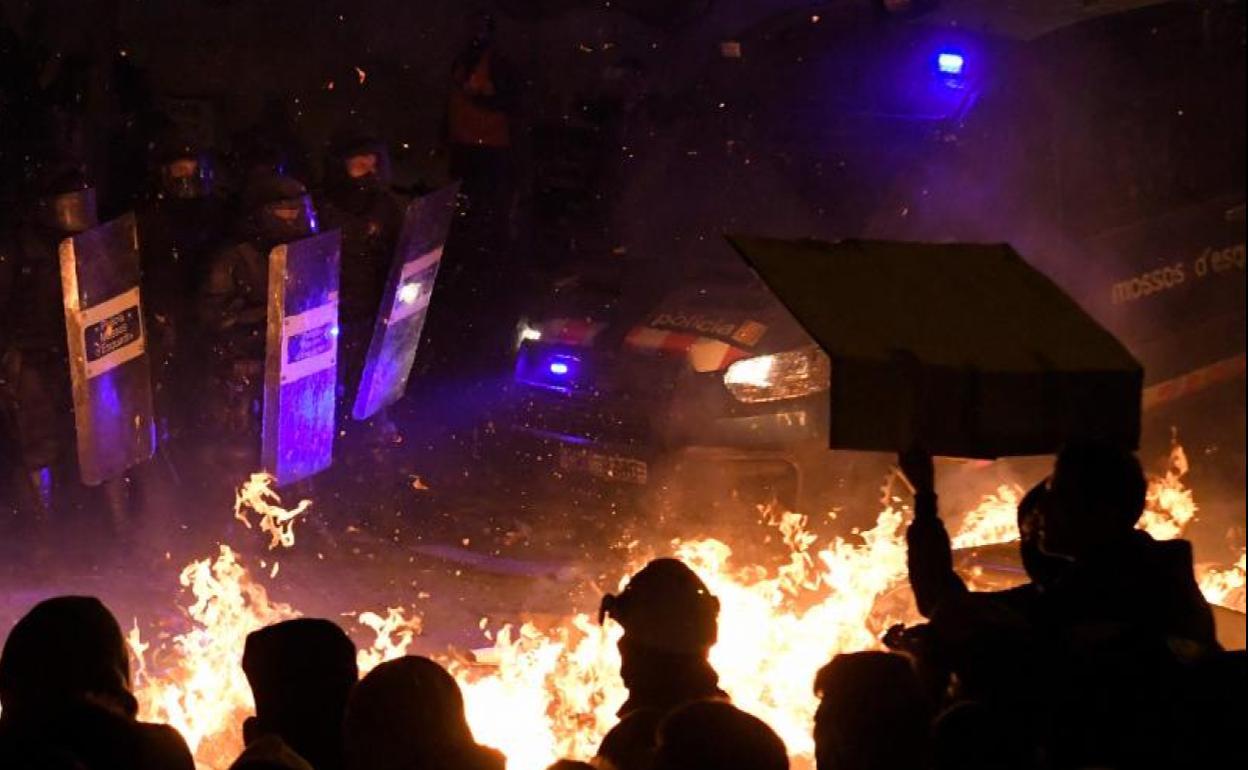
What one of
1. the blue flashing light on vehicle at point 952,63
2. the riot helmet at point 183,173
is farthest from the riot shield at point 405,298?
the blue flashing light on vehicle at point 952,63

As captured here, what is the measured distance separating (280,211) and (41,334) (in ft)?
4.82

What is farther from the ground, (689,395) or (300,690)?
(300,690)

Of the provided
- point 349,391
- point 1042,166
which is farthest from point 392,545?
point 1042,166

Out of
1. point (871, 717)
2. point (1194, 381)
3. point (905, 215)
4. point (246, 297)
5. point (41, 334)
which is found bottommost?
point (1194, 381)

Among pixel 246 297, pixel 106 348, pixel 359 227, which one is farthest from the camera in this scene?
pixel 359 227

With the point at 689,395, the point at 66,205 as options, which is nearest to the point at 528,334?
the point at 689,395

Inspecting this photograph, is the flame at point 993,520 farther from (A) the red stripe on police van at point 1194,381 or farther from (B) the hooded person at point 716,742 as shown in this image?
(B) the hooded person at point 716,742

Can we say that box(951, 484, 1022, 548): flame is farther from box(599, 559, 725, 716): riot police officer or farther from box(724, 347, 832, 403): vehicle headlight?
box(599, 559, 725, 716): riot police officer

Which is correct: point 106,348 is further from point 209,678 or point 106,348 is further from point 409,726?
point 409,726

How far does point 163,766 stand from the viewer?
133 inches

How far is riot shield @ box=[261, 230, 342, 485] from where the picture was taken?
29.4 feet

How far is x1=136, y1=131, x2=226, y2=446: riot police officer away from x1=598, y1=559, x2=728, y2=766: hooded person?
6.26 meters

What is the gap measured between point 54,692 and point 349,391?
710cm

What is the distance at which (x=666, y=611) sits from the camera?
3846 millimetres
